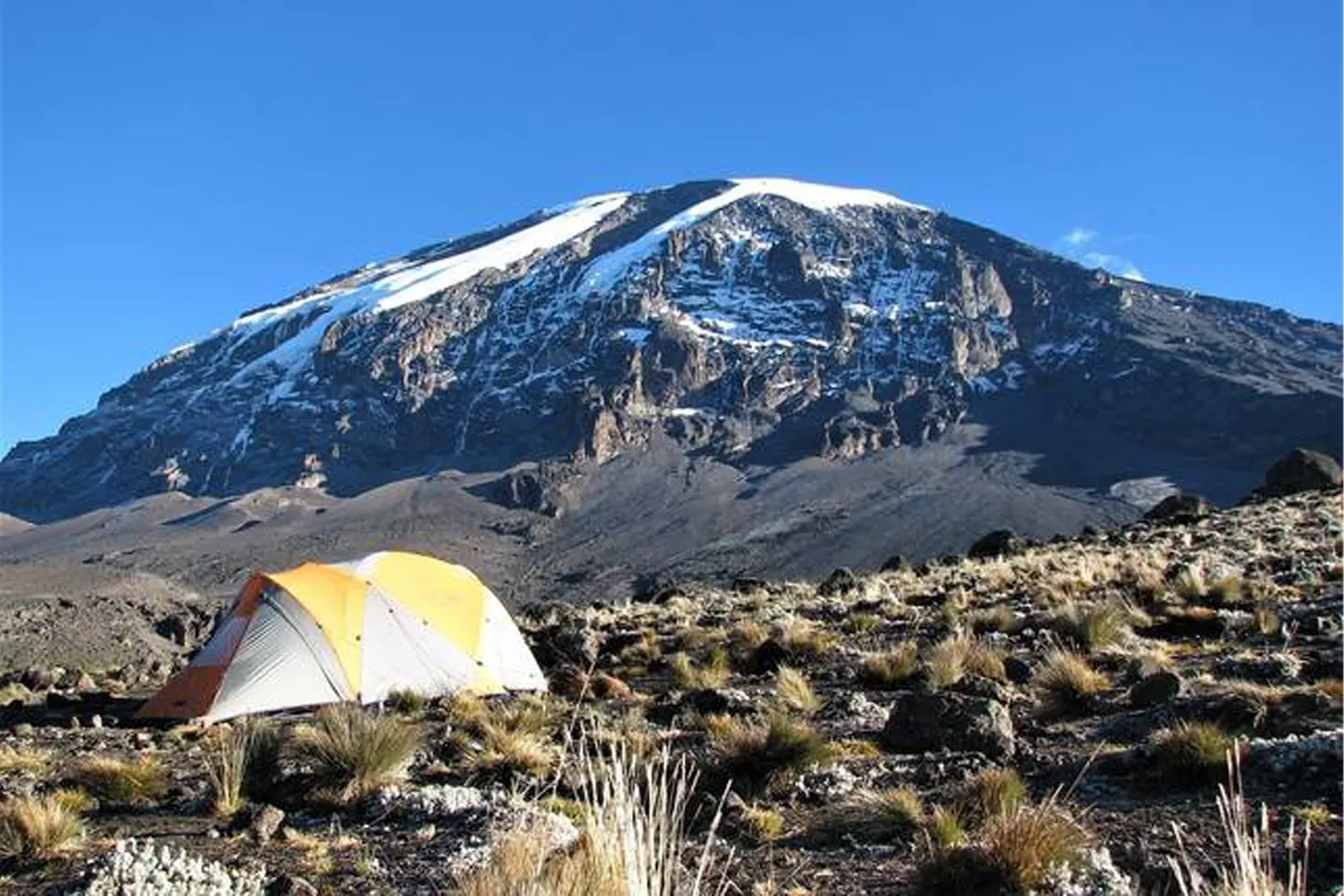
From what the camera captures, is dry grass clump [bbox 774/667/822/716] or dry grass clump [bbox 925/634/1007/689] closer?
dry grass clump [bbox 774/667/822/716]

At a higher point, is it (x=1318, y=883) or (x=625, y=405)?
(x=625, y=405)

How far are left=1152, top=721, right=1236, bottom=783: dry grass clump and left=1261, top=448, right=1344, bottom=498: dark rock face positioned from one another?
34843 millimetres

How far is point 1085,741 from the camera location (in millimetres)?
7324

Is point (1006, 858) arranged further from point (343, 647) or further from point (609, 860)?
point (343, 647)

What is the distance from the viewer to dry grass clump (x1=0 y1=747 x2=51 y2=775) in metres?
8.34

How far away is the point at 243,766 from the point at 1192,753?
19.1 feet

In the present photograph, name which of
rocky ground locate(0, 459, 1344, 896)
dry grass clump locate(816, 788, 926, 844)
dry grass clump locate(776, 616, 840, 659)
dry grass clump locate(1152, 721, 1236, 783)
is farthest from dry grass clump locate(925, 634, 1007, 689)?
dry grass clump locate(816, 788, 926, 844)

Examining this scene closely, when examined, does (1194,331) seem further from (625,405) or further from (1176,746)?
(1176,746)

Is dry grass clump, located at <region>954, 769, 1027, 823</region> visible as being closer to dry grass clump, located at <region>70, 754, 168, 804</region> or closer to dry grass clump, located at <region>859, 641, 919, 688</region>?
dry grass clump, located at <region>859, 641, 919, 688</region>

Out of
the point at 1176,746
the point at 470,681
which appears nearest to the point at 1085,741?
the point at 1176,746

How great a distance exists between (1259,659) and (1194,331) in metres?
200

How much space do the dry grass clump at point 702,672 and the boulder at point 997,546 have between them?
1866 cm

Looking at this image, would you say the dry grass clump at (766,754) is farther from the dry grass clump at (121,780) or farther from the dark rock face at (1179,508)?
the dark rock face at (1179,508)

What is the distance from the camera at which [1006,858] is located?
15.2 ft
